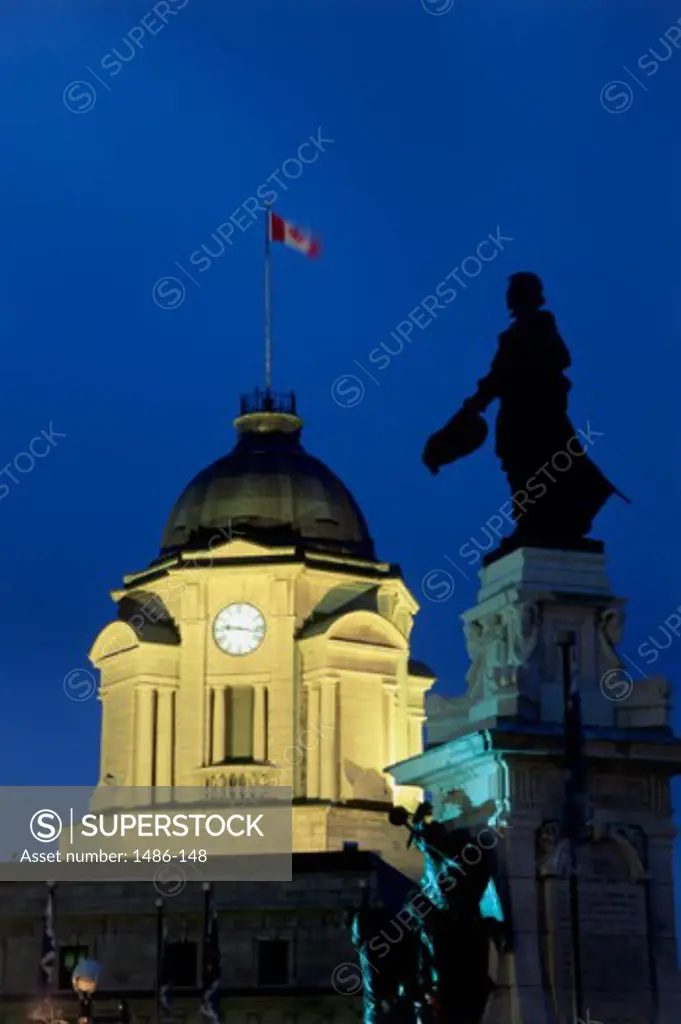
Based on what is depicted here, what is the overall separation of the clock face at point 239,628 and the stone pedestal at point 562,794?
46.9 meters

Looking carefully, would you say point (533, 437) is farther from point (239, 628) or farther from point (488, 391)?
point (239, 628)

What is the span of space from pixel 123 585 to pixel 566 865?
54084mm

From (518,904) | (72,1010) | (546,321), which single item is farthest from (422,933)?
(72,1010)

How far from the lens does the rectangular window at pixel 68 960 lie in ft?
238

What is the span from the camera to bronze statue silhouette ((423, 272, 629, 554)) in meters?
39.1

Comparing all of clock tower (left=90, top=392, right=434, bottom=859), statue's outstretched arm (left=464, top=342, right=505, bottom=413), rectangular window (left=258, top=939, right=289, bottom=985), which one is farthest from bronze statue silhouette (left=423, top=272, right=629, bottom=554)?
clock tower (left=90, top=392, right=434, bottom=859)

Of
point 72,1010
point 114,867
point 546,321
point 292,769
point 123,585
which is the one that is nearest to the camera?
point 546,321

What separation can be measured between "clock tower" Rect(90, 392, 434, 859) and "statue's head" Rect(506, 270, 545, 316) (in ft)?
146

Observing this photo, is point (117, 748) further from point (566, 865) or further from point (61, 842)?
point (566, 865)

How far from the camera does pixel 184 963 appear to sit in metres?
72.6

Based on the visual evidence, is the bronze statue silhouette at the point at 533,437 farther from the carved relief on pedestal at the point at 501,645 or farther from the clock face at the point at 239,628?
the clock face at the point at 239,628

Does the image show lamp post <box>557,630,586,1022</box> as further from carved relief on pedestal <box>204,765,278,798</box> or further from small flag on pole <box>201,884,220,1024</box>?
carved relief on pedestal <box>204,765,278,798</box>

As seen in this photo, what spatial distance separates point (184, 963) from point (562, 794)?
37631 millimetres

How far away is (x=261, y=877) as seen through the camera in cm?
7438
